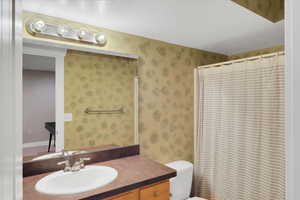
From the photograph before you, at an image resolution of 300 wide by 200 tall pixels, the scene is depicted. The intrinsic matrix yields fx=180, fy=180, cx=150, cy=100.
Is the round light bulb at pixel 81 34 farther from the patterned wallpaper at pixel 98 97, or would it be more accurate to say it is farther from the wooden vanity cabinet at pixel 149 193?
the wooden vanity cabinet at pixel 149 193

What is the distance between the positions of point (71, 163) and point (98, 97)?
2.05 feet

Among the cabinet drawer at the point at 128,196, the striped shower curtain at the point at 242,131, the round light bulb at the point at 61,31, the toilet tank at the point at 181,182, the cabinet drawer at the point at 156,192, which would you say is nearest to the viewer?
the cabinet drawer at the point at 128,196

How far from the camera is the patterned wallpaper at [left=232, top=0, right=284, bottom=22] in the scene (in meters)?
1.49

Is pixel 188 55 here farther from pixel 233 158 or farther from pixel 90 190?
pixel 90 190

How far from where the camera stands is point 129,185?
121 cm

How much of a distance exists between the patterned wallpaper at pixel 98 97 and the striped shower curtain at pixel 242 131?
3.29ft

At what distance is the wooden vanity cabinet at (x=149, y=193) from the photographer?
4.00 feet

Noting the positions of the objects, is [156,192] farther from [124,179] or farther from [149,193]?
[124,179]

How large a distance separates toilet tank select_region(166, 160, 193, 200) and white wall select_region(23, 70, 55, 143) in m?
1.40

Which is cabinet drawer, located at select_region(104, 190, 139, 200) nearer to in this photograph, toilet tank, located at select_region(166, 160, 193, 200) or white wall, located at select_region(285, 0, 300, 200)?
toilet tank, located at select_region(166, 160, 193, 200)

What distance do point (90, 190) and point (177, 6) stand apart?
145 centimetres

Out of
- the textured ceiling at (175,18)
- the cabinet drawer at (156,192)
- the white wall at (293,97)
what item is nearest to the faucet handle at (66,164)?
the cabinet drawer at (156,192)

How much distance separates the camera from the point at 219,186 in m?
2.17

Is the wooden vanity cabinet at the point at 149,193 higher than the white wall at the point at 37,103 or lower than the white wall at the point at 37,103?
lower
